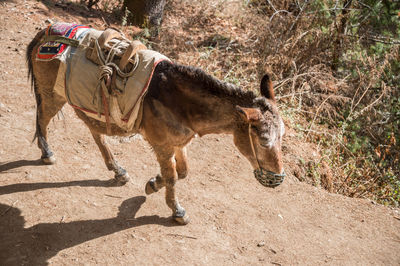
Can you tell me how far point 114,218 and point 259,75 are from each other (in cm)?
501

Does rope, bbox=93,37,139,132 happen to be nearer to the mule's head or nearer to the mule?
the mule

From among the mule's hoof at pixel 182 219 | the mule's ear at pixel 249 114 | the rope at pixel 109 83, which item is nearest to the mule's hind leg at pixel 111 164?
the rope at pixel 109 83

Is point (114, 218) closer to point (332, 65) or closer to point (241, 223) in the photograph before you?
point (241, 223)

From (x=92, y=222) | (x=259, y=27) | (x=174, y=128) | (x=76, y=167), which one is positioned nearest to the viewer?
(x=174, y=128)

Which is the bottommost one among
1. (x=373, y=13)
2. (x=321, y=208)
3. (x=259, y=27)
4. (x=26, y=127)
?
(x=321, y=208)

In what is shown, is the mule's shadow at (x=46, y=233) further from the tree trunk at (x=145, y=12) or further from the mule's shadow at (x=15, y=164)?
the tree trunk at (x=145, y=12)

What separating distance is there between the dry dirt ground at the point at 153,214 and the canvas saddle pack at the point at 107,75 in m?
1.16

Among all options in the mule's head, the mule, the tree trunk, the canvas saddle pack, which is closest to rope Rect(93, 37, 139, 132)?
the canvas saddle pack

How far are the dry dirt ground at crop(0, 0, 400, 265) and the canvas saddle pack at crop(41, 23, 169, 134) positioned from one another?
116 centimetres

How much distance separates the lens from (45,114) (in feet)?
13.6

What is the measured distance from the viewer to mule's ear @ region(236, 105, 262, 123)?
2672mm

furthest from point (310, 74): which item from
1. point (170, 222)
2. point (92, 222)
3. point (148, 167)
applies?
point (92, 222)

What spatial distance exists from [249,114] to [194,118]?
0.66 m

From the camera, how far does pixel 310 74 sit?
24.8 ft
